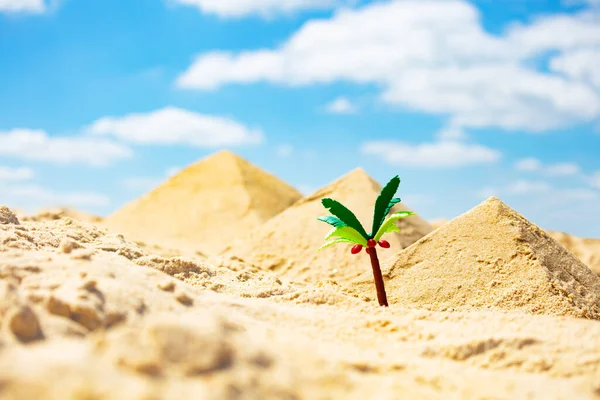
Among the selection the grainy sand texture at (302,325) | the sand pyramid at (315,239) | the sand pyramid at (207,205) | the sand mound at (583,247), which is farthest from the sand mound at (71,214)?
the sand mound at (583,247)

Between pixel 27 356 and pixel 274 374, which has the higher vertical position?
pixel 27 356

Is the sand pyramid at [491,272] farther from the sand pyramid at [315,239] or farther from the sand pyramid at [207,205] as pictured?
the sand pyramid at [207,205]

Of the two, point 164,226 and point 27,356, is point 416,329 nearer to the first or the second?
point 27,356

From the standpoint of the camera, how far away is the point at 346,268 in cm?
739

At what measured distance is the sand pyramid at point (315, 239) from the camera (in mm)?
7484

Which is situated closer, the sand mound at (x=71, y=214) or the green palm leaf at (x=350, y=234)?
the green palm leaf at (x=350, y=234)

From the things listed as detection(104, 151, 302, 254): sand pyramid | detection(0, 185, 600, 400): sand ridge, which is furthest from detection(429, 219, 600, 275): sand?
detection(0, 185, 600, 400): sand ridge

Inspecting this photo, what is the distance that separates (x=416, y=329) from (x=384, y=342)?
244 millimetres

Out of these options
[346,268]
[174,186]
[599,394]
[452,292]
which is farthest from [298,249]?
[174,186]

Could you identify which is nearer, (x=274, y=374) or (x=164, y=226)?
(x=274, y=374)

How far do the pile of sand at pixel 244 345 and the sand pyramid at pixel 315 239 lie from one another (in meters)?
3.76

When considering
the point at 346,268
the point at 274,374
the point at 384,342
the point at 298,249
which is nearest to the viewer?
the point at 274,374

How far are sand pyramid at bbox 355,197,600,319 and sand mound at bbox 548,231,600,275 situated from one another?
297 inches

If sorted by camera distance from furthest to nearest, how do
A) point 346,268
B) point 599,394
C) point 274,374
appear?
point 346,268 → point 599,394 → point 274,374
